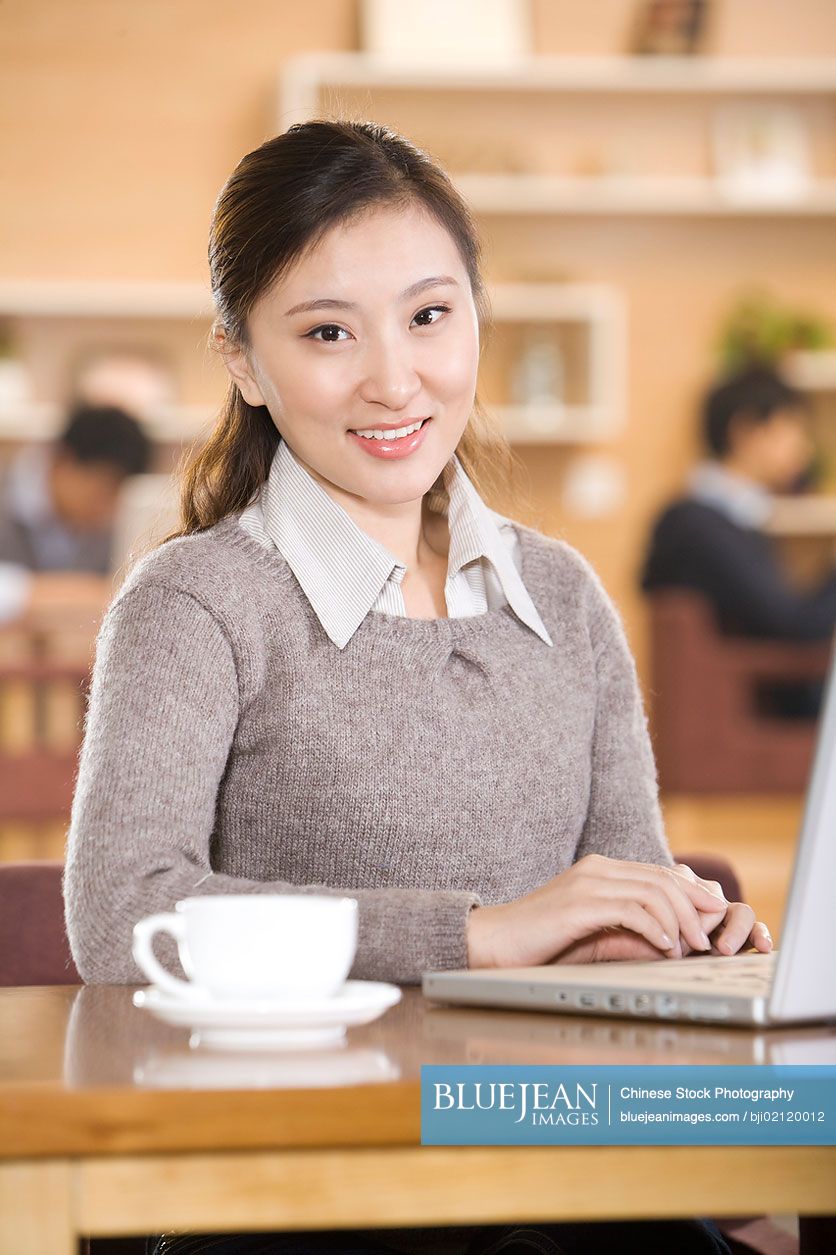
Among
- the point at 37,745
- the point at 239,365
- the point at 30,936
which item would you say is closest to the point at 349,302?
the point at 239,365

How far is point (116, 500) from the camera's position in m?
5.48

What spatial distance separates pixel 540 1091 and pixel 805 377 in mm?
5592

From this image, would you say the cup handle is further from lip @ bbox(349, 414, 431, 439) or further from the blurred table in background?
the blurred table in background

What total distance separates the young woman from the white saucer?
28 cm

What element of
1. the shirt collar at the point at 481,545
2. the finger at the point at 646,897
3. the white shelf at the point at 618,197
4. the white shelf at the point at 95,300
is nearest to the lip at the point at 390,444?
the shirt collar at the point at 481,545

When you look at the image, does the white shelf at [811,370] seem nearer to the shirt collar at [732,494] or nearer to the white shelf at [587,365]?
the shirt collar at [732,494]

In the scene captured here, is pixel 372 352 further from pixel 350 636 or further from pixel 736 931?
pixel 736 931

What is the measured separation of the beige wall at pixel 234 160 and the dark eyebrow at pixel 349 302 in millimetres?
4711

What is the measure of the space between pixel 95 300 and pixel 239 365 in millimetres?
4539

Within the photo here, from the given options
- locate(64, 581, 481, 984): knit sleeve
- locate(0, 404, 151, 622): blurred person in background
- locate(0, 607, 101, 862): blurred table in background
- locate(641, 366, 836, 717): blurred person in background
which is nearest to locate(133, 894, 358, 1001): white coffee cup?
locate(64, 581, 481, 984): knit sleeve

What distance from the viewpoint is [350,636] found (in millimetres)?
1267

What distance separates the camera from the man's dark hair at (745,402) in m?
5.71

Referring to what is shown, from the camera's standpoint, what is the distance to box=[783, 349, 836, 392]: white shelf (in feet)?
19.5

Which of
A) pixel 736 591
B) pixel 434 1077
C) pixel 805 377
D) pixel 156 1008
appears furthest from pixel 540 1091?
pixel 805 377
